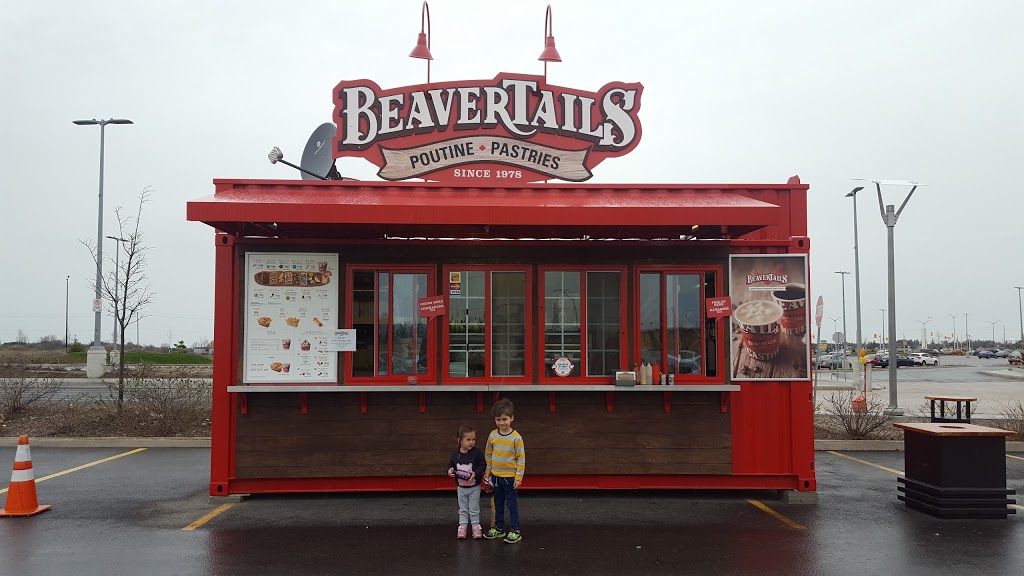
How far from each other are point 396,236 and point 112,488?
16.5 ft

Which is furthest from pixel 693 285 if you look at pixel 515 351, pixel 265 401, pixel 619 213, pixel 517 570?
pixel 265 401

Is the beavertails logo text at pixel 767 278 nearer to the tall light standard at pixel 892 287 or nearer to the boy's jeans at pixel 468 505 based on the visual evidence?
the boy's jeans at pixel 468 505

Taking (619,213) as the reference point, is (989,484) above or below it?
below

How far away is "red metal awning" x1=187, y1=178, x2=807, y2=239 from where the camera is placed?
751 centimetres

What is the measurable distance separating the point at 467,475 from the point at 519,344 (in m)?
2.36

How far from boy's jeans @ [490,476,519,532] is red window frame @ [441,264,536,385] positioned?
1.90 m

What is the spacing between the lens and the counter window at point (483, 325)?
8.70 m

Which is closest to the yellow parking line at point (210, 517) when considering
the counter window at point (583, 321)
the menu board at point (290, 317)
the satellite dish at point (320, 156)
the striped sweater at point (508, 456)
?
the menu board at point (290, 317)

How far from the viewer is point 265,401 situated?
8.46 m

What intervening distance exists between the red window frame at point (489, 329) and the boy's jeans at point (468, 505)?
6.33 feet

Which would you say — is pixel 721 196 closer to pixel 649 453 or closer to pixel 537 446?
pixel 649 453

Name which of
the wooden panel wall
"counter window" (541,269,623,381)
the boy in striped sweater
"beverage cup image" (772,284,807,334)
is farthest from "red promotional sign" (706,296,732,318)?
the boy in striped sweater

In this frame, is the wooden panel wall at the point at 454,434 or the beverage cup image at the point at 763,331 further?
the beverage cup image at the point at 763,331

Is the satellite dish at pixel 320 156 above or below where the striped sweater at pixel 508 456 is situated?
above
